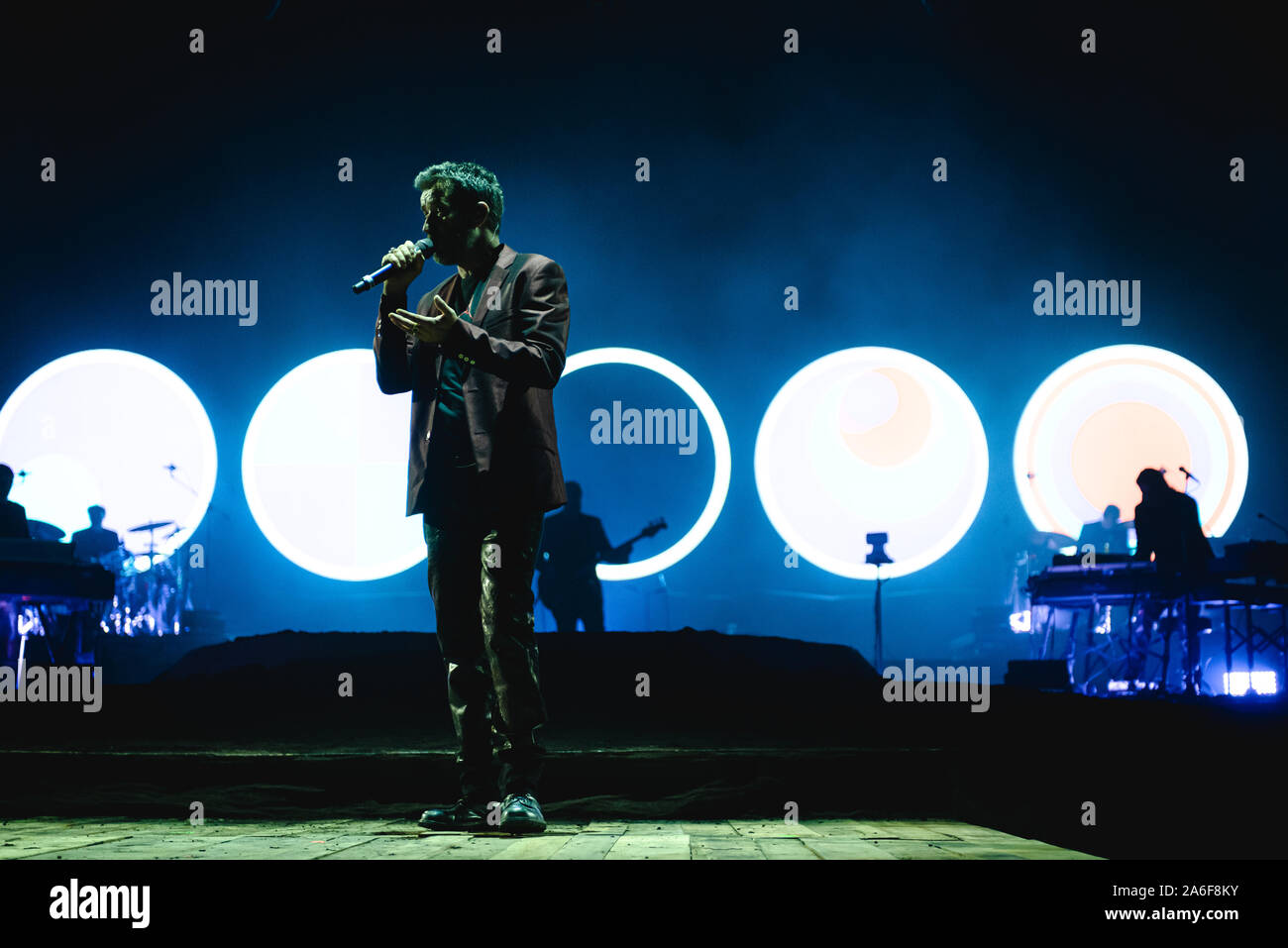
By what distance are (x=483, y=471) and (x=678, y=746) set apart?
1178 millimetres

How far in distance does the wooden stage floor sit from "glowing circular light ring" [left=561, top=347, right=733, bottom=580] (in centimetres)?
486

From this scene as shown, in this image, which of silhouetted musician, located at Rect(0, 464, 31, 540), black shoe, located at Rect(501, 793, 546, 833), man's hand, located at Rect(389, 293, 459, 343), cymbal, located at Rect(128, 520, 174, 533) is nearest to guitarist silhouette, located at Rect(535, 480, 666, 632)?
cymbal, located at Rect(128, 520, 174, 533)

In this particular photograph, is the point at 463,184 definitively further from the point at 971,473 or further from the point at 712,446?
the point at 971,473

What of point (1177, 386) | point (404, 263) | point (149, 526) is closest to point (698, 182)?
point (1177, 386)

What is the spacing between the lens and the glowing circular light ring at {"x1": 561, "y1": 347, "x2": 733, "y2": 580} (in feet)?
23.4

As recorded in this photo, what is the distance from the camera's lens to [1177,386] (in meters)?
7.48

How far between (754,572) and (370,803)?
198 inches

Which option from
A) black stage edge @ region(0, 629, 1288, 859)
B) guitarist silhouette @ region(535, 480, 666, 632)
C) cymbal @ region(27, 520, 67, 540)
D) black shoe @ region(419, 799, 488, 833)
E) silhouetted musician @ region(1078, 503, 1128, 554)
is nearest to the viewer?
black shoe @ region(419, 799, 488, 833)

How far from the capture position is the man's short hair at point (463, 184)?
209 cm

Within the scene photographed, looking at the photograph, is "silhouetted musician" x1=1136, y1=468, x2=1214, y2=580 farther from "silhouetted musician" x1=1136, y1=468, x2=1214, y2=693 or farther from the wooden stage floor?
the wooden stage floor

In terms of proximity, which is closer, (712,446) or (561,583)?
(561,583)

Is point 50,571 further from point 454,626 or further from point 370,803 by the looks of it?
point 454,626

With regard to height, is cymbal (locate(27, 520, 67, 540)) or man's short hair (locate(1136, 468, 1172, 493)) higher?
man's short hair (locate(1136, 468, 1172, 493))

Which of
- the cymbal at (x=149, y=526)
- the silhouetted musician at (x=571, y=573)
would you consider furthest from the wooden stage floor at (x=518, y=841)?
the cymbal at (x=149, y=526)
